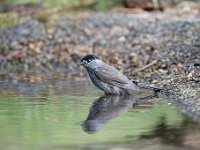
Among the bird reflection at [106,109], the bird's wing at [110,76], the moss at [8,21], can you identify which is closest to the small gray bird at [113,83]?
the bird's wing at [110,76]

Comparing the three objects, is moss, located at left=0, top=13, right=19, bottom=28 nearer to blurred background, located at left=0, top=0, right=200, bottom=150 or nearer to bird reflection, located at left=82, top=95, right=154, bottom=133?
blurred background, located at left=0, top=0, right=200, bottom=150

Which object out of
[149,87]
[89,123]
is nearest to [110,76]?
[149,87]

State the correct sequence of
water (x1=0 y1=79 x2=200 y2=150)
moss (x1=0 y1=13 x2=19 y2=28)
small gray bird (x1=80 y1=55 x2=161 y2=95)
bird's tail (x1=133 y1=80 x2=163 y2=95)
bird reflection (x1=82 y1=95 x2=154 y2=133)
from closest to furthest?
water (x1=0 y1=79 x2=200 y2=150) < bird reflection (x1=82 y1=95 x2=154 y2=133) < bird's tail (x1=133 y1=80 x2=163 y2=95) < small gray bird (x1=80 y1=55 x2=161 y2=95) < moss (x1=0 y1=13 x2=19 y2=28)

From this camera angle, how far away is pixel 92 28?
17.5m

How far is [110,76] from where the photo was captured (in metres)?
10.8

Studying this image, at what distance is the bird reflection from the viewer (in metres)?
8.13

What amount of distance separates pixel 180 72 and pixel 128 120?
3.52m

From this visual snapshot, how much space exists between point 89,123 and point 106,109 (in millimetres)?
1118

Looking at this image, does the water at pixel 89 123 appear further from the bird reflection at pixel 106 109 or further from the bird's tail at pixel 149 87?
the bird's tail at pixel 149 87

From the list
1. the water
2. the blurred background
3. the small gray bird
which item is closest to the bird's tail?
the small gray bird

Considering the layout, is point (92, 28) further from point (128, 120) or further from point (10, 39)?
point (128, 120)

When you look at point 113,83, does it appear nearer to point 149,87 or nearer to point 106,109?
point 149,87

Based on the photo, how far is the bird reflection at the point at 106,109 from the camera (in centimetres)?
813

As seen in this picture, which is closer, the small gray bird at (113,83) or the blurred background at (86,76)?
the blurred background at (86,76)
